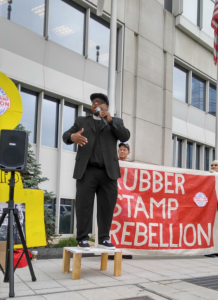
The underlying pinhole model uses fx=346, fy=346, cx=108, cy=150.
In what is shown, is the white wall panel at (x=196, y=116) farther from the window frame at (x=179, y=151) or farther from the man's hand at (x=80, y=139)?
the man's hand at (x=80, y=139)

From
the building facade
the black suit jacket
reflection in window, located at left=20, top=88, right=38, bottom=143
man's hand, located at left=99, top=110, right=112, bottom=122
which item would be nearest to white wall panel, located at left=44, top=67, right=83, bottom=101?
the building facade

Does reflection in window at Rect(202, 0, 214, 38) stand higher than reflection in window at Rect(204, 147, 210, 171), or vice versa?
reflection in window at Rect(202, 0, 214, 38)

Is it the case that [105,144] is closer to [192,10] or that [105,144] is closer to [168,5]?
[168,5]

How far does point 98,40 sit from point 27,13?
3.10m

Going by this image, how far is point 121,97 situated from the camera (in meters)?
12.8

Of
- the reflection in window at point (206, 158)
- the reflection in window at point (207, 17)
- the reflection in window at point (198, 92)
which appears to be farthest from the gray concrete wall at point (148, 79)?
the reflection in window at point (206, 158)

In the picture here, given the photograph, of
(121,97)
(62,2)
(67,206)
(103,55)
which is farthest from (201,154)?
(62,2)

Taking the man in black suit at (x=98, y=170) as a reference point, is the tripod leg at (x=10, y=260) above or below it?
below

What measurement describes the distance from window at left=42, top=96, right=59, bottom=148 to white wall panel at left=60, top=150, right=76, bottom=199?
50cm

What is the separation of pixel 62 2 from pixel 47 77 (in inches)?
109

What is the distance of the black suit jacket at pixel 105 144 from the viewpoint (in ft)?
14.0

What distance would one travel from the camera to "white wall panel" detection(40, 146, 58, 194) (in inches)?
411

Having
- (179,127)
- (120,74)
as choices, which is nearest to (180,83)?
(179,127)

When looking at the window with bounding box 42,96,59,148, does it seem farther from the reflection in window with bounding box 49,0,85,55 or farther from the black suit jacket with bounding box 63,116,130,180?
the black suit jacket with bounding box 63,116,130,180
